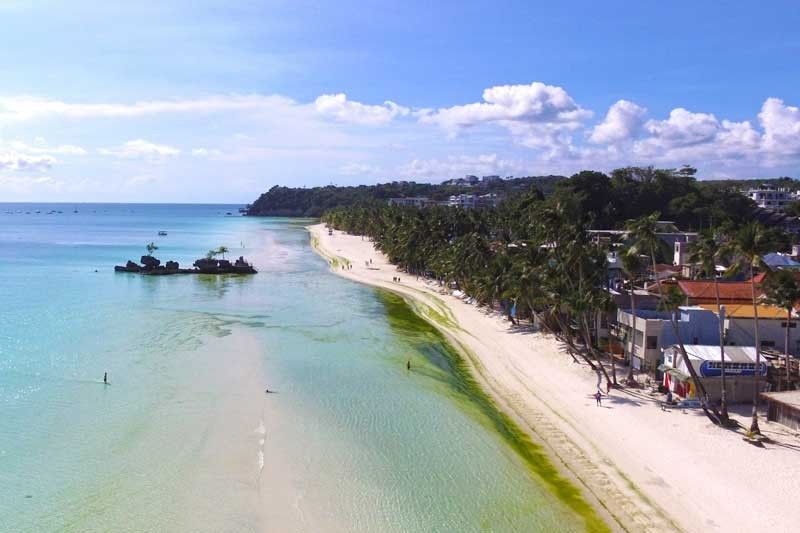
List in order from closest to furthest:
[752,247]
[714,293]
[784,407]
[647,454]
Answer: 1. [647,454]
2. [752,247]
3. [784,407]
4. [714,293]

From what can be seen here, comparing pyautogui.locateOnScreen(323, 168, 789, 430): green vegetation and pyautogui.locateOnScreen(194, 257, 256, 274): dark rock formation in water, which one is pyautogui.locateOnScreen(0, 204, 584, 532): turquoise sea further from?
pyautogui.locateOnScreen(194, 257, 256, 274): dark rock formation in water

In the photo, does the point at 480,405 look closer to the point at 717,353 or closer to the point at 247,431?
the point at 247,431

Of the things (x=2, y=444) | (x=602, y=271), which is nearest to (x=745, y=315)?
(x=602, y=271)

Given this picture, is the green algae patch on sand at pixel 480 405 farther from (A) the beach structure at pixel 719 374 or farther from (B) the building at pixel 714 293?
(B) the building at pixel 714 293

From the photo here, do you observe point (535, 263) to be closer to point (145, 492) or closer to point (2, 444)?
point (145, 492)

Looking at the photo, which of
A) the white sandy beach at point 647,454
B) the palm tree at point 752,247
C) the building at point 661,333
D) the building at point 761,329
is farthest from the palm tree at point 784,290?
the white sandy beach at point 647,454

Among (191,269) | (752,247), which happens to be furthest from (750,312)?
(191,269)
